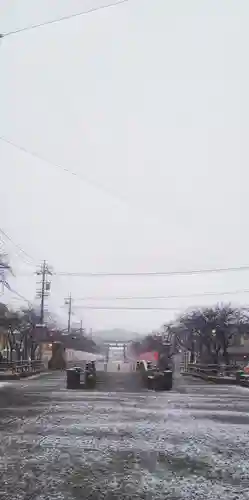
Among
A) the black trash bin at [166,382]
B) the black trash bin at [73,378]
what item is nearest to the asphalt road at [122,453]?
the black trash bin at [73,378]

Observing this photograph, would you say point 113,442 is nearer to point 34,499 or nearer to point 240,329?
point 34,499

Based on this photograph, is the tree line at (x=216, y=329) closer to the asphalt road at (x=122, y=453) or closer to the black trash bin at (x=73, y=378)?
the black trash bin at (x=73, y=378)

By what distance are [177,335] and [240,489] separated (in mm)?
82275

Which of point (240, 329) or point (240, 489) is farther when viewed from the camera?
point (240, 329)

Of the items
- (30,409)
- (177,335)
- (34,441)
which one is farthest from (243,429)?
(177,335)

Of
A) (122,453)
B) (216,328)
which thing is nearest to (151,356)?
(216,328)

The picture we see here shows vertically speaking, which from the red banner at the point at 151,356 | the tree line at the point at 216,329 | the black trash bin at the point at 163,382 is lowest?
the black trash bin at the point at 163,382

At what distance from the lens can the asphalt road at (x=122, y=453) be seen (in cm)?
734

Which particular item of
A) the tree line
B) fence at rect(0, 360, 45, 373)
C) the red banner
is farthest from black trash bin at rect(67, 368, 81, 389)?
the tree line

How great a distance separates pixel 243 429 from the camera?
13836 millimetres

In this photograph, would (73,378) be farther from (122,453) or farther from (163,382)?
(122,453)

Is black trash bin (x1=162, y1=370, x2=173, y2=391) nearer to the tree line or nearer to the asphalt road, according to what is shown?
the asphalt road

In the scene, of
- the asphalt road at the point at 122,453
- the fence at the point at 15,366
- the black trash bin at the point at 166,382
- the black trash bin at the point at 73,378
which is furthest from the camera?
the fence at the point at 15,366

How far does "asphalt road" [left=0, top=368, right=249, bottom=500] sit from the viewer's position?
289 inches
